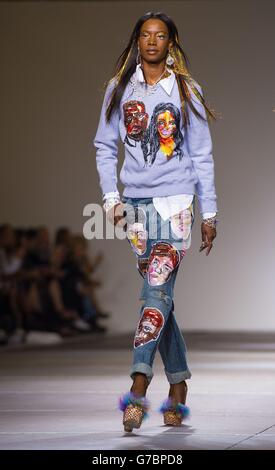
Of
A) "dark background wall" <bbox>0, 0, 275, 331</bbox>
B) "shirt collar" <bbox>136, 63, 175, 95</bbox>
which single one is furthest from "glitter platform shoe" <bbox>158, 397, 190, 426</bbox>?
"dark background wall" <bbox>0, 0, 275, 331</bbox>

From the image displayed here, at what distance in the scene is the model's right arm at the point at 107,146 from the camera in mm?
3459

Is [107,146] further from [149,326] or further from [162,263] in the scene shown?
[149,326]

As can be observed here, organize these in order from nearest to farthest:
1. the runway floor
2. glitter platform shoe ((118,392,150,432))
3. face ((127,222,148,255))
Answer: the runway floor → glitter platform shoe ((118,392,150,432)) → face ((127,222,148,255))

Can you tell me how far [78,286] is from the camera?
31.5ft

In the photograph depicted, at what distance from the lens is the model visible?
3.31 metres

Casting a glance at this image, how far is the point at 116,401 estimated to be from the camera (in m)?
4.09

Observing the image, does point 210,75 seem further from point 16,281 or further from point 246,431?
point 246,431

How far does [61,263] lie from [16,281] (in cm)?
74

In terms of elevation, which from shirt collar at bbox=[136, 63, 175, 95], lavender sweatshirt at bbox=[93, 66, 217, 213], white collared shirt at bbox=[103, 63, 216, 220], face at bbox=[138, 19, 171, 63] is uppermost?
face at bbox=[138, 19, 171, 63]

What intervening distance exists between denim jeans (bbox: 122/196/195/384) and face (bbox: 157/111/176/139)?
186 mm

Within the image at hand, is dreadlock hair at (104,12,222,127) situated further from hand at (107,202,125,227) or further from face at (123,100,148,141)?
hand at (107,202,125,227)

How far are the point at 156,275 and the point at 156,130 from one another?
397 millimetres
